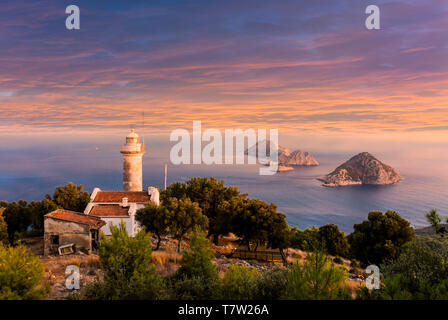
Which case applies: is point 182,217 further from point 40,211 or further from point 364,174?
point 364,174

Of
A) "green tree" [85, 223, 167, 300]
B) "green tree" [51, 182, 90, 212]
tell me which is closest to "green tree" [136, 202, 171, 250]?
"green tree" [51, 182, 90, 212]

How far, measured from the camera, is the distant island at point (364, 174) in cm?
15588

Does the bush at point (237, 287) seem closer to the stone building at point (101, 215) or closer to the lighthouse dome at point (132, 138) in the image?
the stone building at point (101, 215)

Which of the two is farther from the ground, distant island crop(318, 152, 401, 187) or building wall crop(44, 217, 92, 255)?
building wall crop(44, 217, 92, 255)

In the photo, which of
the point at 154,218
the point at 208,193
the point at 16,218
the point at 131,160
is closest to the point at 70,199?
the point at 16,218

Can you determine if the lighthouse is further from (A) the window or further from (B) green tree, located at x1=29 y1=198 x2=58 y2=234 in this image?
(A) the window

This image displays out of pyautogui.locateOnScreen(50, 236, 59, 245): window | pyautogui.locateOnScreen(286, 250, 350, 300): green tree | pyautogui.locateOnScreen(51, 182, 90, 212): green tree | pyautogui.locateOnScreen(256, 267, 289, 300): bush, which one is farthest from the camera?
pyautogui.locateOnScreen(51, 182, 90, 212): green tree

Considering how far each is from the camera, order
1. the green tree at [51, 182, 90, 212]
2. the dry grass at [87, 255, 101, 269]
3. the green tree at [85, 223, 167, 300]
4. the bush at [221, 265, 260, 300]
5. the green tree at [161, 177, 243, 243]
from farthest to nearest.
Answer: the green tree at [161, 177, 243, 243] < the green tree at [51, 182, 90, 212] < the dry grass at [87, 255, 101, 269] < the bush at [221, 265, 260, 300] < the green tree at [85, 223, 167, 300]

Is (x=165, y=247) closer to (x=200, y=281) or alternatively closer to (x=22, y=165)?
(x=200, y=281)

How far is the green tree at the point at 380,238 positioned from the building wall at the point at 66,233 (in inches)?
834

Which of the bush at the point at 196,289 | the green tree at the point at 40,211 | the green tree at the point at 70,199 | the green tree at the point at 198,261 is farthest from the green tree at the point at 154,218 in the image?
the bush at the point at 196,289

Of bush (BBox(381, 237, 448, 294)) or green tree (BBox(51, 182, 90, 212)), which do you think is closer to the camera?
bush (BBox(381, 237, 448, 294))

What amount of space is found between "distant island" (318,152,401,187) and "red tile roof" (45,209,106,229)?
145 meters

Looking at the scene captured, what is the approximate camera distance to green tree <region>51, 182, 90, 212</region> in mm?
30050
